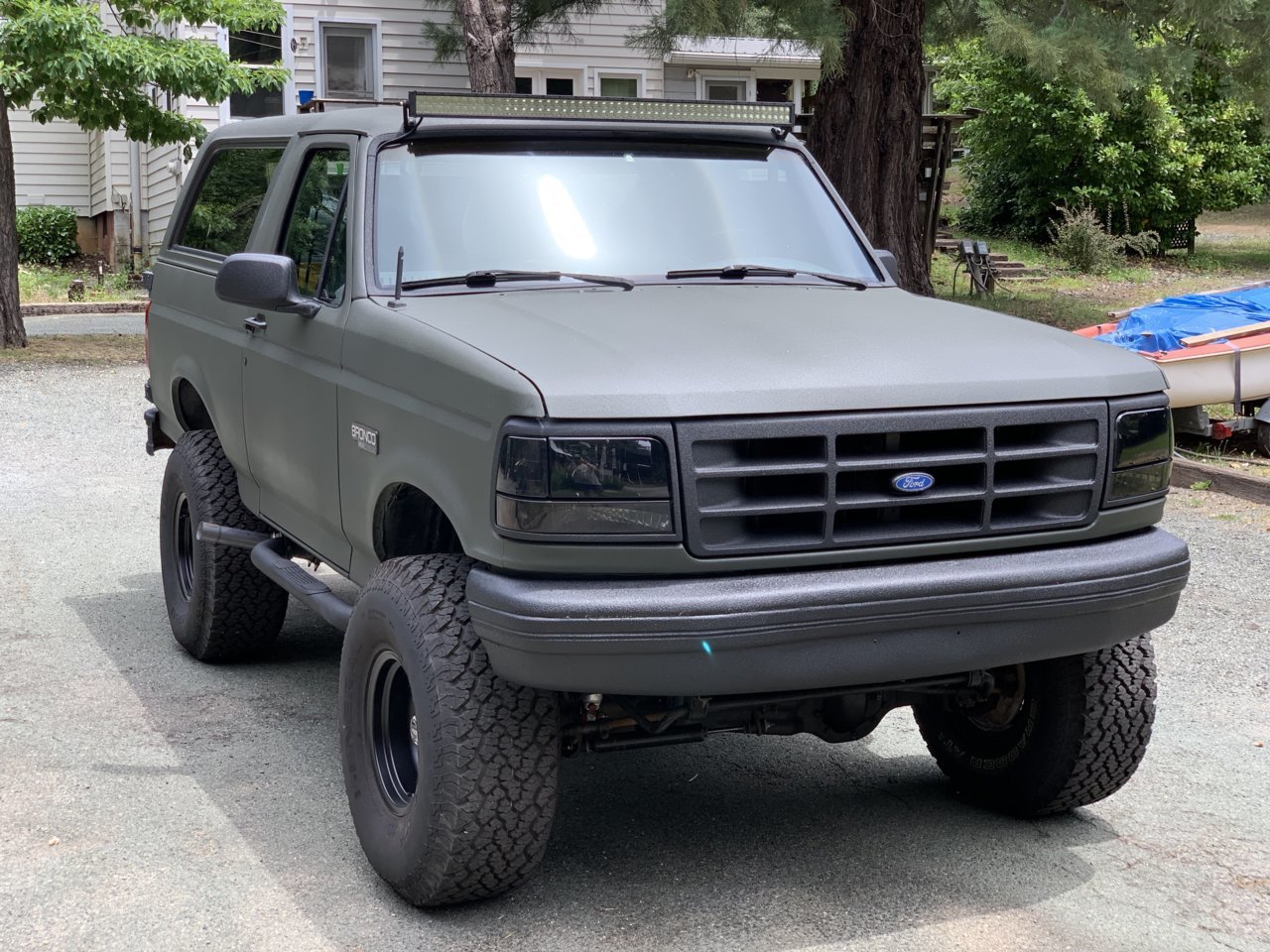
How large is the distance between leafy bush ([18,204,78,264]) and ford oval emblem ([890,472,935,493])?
26.6m

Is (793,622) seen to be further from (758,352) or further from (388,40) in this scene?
(388,40)

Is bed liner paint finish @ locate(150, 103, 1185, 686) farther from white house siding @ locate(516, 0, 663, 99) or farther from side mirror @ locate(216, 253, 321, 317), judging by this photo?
white house siding @ locate(516, 0, 663, 99)

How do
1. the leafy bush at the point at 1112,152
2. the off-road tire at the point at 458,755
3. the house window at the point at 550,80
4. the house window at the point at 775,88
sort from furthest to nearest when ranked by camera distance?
the house window at the point at 775,88 → the leafy bush at the point at 1112,152 → the house window at the point at 550,80 → the off-road tire at the point at 458,755

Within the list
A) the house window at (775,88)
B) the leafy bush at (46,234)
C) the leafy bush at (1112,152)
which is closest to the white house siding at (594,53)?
the house window at (775,88)

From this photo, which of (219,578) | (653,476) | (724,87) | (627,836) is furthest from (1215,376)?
(724,87)

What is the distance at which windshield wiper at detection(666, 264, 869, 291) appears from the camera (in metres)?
4.73

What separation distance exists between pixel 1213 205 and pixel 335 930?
2614 cm

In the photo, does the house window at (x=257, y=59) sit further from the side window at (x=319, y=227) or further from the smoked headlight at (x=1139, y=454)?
the smoked headlight at (x=1139, y=454)

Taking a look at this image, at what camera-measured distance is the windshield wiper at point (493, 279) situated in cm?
448

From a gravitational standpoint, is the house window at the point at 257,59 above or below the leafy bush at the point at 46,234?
above

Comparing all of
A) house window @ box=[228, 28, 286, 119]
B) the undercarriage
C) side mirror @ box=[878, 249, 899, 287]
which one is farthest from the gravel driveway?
house window @ box=[228, 28, 286, 119]

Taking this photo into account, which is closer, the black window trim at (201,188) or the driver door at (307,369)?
the driver door at (307,369)

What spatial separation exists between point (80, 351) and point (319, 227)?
1260cm

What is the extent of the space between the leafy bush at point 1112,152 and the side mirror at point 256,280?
22673 millimetres
